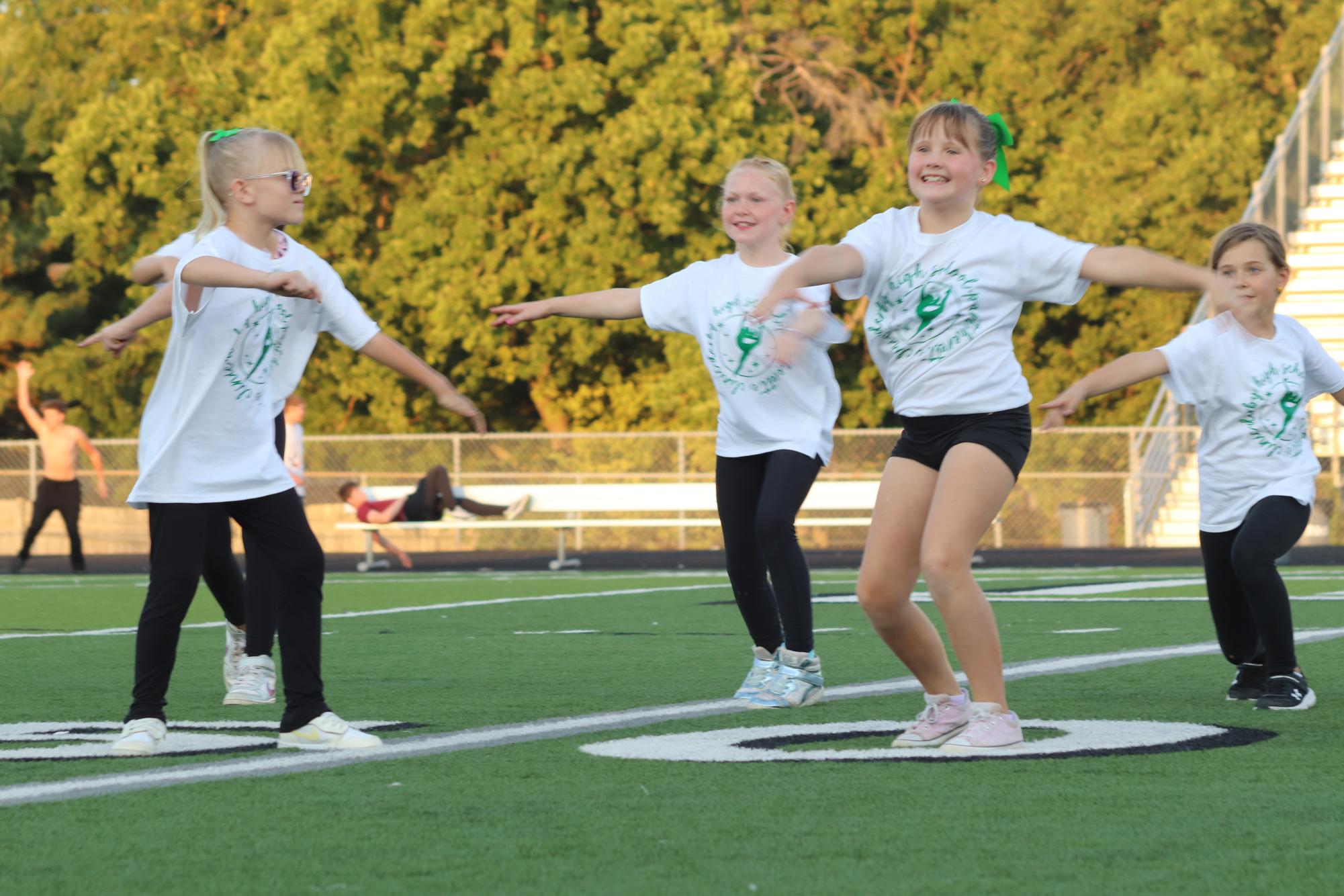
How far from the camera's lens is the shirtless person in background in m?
21.0

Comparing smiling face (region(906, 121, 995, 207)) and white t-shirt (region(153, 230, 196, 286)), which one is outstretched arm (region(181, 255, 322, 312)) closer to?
white t-shirt (region(153, 230, 196, 286))

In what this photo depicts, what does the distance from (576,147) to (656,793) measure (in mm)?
26880

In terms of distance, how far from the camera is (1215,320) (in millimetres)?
7109

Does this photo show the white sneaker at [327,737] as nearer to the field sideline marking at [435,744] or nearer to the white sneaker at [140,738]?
the field sideline marking at [435,744]

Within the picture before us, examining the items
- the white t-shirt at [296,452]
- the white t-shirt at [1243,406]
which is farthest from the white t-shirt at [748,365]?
the white t-shirt at [296,452]

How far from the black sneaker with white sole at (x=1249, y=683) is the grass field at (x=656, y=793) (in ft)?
0.27

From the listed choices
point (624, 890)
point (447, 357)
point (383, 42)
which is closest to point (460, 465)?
point (447, 357)

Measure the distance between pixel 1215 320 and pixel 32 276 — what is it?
110 ft

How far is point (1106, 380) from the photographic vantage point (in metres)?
6.30

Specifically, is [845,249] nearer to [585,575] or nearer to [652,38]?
[585,575]

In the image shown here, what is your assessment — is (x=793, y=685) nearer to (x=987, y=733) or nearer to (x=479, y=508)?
(x=987, y=733)

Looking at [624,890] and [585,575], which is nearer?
[624,890]

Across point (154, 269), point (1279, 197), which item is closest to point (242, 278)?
point (154, 269)

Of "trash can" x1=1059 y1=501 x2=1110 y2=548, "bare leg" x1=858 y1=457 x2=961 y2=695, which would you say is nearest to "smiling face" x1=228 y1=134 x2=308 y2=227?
"bare leg" x1=858 y1=457 x2=961 y2=695
